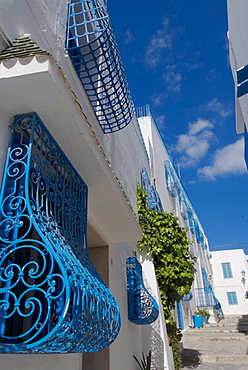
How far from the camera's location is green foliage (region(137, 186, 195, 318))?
6578mm

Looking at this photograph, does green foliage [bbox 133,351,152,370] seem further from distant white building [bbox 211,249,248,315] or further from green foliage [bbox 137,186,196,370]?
distant white building [bbox 211,249,248,315]

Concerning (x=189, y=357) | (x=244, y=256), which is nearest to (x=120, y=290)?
(x=189, y=357)

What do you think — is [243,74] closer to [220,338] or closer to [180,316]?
[220,338]

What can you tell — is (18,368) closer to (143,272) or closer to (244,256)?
(143,272)

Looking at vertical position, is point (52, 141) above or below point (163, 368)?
above

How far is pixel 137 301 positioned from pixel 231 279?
27.6 metres

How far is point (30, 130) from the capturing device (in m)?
2.39

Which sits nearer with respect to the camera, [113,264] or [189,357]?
[113,264]

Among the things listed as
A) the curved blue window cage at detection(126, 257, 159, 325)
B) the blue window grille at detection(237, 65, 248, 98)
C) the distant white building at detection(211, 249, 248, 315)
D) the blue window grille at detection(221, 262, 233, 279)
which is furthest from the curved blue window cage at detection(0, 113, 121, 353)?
the blue window grille at detection(221, 262, 233, 279)

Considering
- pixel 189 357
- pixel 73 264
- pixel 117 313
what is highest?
pixel 73 264

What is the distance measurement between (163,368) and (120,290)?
5.90 feet

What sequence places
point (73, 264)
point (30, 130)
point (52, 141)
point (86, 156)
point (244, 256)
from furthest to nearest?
point (244, 256), point (86, 156), point (52, 141), point (30, 130), point (73, 264)

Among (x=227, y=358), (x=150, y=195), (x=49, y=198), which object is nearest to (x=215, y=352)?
(x=227, y=358)

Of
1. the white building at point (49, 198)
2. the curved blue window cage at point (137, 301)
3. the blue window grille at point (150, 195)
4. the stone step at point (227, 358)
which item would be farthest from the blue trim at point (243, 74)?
the stone step at point (227, 358)
